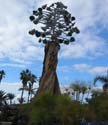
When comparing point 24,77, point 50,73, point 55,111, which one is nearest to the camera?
point 55,111

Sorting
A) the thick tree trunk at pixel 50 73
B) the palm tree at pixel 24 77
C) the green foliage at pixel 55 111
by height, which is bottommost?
the green foliage at pixel 55 111

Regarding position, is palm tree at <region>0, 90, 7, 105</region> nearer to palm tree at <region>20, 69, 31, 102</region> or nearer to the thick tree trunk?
the thick tree trunk

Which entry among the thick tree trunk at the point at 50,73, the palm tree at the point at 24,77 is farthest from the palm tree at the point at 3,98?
the palm tree at the point at 24,77

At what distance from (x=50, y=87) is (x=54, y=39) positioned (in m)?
7.09

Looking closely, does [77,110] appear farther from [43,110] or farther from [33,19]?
[33,19]

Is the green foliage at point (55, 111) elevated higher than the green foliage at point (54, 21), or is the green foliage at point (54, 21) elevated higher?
the green foliage at point (54, 21)

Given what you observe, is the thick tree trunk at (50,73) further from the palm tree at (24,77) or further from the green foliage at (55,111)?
the palm tree at (24,77)

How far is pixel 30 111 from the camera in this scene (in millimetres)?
42438

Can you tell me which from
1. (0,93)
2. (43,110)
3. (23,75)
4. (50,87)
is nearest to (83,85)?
(50,87)

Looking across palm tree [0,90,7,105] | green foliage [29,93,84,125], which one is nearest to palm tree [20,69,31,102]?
palm tree [0,90,7,105]

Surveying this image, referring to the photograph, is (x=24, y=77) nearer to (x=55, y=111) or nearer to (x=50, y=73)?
(x=50, y=73)

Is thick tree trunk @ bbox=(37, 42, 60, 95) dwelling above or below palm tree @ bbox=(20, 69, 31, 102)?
below

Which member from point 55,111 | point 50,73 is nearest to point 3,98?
point 50,73

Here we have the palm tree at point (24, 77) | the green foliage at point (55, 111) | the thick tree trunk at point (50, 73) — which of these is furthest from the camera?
the palm tree at point (24, 77)
